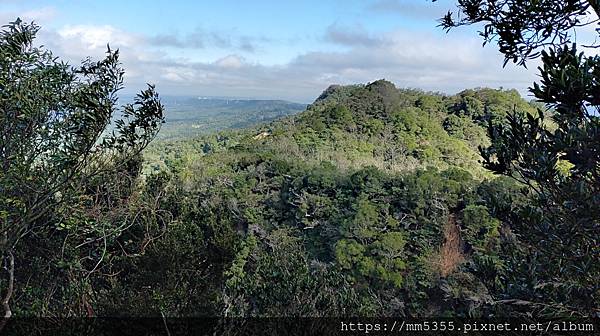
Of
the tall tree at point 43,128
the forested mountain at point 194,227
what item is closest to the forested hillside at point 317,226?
the forested mountain at point 194,227

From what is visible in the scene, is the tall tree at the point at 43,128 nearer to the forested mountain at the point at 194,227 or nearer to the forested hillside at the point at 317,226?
the forested mountain at the point at 194,227

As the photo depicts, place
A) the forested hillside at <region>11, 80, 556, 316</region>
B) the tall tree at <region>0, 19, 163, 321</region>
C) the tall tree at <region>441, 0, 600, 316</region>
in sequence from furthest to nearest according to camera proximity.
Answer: the forested hillside at <region>11, 80, 556, 316</region>, the tall tree at <region>0, 19, 163, 321</region>, the tall tree at <region>441, 0, 600, 316</region>

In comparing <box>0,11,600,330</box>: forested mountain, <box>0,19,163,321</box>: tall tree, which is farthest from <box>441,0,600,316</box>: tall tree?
<box>0,19,163,321</box>: tall tree

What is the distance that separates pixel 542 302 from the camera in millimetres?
2045

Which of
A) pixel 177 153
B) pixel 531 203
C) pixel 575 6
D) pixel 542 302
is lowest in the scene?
pixel 177 153

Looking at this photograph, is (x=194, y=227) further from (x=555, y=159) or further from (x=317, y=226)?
(x=317, y=226)

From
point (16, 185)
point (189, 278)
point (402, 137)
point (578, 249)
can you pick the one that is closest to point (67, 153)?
point (16, 185)

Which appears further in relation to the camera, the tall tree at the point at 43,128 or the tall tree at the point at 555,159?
the tall tree at the point at 43,128

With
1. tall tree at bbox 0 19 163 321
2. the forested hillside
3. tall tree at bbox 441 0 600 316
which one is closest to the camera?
tall tree at bbox 441 0 600 316

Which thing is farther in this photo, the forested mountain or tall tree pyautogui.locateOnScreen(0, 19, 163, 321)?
A: tall tree pyautogui.locateOnScreen(0, 19, 163, 321)

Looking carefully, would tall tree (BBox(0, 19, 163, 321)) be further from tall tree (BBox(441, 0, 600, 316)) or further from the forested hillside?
tall tree (BBox(441, 0, 600, 316))

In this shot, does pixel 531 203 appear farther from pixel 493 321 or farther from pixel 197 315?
pixel 197 315

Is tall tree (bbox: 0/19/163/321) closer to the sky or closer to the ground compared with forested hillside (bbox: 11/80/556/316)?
closer to the sky

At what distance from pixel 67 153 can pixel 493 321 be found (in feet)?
11.1
